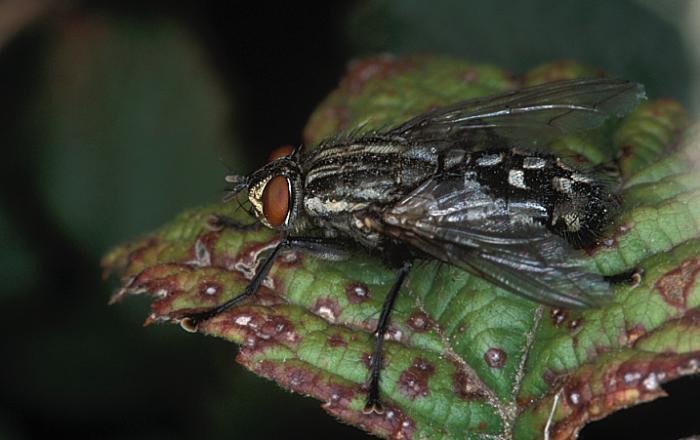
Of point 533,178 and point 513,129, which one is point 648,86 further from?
point 533,178

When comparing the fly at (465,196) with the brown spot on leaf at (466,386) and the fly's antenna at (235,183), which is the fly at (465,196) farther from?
the brown spot on leaf at (466,386)

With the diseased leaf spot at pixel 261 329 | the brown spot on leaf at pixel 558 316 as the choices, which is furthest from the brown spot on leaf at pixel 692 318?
the diseased leaf spot at pixel 261 329

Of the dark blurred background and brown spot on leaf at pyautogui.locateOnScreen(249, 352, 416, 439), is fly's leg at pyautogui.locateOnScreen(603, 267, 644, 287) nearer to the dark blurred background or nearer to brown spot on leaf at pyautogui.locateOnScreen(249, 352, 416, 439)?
brown spot on leaf at pyautogui.locateOnScreen(249, 352, 416, 439)

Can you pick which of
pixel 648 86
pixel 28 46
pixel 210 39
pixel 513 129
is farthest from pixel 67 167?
pixel 648 86

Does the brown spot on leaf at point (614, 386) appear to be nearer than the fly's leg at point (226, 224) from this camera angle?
Yes

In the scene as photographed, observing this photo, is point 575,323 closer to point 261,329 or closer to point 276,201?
point 261,329

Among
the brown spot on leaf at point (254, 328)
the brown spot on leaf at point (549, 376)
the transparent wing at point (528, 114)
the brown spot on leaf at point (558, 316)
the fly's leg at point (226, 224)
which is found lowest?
the brown spot on leaf at point (254, 328)

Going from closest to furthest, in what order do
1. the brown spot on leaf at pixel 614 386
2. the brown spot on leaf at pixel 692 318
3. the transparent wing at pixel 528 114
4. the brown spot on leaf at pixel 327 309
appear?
the brown spot on leaf at pixel 614 386, the brown spot on leaf at pixel 692 318, the brown spot on leaf at pixel 327 309, the transparent wing at pixel 528 114
